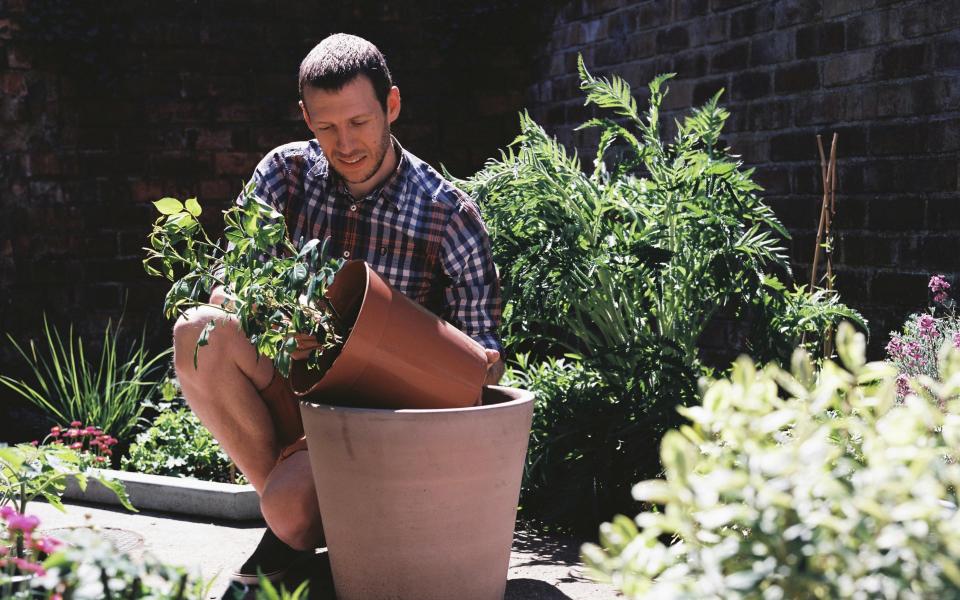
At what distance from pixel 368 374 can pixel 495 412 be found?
0.87 feet

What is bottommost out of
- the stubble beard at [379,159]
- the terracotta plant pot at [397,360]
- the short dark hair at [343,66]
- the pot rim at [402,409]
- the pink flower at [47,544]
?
the pink flower at [47,544]

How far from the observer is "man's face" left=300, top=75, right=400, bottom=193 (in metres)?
2.43

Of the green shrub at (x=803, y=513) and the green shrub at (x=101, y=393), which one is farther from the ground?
the green shrub at (x=803, y=513)

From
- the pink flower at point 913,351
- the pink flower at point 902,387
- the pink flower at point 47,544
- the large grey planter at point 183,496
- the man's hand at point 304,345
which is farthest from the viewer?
the large grey planter at point 183,496

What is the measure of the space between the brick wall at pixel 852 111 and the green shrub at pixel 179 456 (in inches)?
79.4

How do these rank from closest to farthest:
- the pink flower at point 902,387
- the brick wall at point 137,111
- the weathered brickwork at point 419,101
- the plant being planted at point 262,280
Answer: the plant being planted at point 262,280, the pink flower at point 902,387, the weathered brickwork at point 419,101, the brick wall at point 137,111

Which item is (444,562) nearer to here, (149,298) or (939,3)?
(939,3)

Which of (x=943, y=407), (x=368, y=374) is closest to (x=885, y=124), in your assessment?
(x=943, y=407)

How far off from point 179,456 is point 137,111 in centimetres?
198

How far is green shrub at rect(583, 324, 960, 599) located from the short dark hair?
1.43 m

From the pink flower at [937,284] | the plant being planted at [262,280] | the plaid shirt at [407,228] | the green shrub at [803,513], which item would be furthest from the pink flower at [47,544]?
the pink flower at [937,284]

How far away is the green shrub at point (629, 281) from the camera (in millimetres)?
2980

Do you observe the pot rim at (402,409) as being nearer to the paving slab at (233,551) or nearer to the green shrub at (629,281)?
the paving slab at (233,551)

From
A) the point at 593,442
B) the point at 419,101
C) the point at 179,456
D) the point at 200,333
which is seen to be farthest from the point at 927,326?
the point at 419,101
